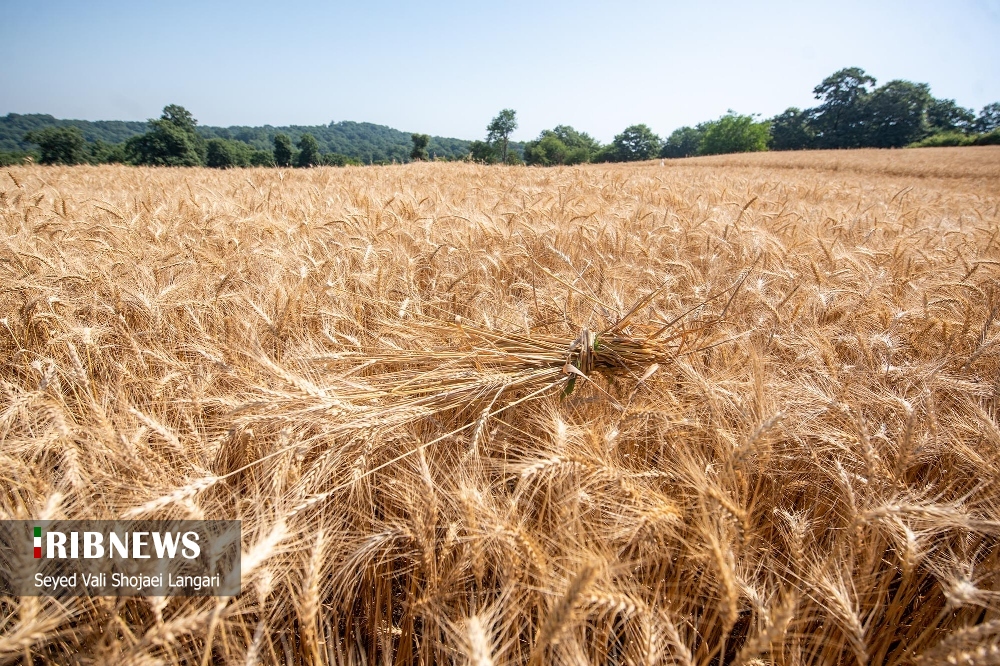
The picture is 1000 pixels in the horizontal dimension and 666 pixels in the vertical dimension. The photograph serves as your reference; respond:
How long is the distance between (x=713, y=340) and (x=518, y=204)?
10.6 feet

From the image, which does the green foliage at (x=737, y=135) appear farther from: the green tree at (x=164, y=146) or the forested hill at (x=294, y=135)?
the green tree at (x=164, y=146)

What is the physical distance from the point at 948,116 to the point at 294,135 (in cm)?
13841

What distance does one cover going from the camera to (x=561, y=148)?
6912 cm

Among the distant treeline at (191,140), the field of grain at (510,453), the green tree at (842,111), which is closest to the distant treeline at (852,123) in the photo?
the green tree at (842,111)

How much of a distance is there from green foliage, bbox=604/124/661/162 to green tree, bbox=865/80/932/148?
31.9 meters

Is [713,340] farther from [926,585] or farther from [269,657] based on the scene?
[269,657]

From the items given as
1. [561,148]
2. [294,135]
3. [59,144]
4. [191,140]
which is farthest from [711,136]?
[294,135]

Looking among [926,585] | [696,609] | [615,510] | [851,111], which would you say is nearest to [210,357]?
[615,510]

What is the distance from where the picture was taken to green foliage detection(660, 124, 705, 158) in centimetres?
7950

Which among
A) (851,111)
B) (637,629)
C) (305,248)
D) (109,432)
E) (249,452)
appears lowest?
(637,629)

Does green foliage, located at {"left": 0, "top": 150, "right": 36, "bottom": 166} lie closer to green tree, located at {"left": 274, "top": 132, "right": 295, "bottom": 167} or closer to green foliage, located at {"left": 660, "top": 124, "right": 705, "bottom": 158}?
green tree, located at {"left": 274, "top": 132, "right": 295, "bottom": 167}

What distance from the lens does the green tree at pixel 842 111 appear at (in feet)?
183

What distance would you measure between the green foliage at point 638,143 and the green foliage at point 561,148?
5.13 metres

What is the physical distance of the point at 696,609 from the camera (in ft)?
3.58
